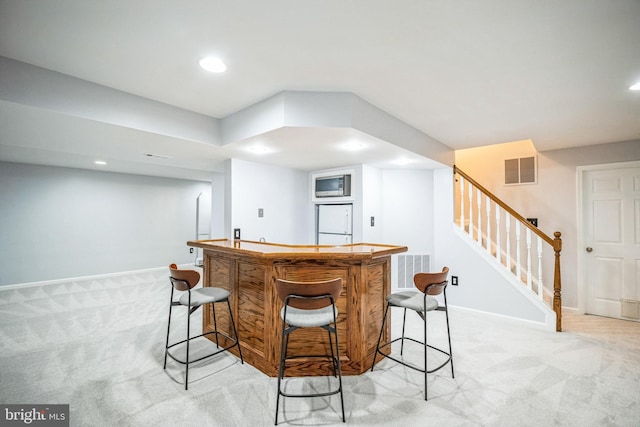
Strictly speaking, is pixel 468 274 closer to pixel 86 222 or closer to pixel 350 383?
pixel 350 383

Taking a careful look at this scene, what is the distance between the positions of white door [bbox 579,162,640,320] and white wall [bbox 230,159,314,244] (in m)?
4.22

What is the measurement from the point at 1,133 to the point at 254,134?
2471 millimetres

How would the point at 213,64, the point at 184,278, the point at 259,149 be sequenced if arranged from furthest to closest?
the point at 259,149 → the point at 184,278 → the point at 213,64

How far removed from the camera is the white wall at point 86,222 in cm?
514

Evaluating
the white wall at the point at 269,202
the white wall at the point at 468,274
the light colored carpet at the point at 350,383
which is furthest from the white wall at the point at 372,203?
the light colored carpet at the point at 350,383

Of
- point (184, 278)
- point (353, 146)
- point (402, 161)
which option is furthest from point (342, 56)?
point (402, 161)

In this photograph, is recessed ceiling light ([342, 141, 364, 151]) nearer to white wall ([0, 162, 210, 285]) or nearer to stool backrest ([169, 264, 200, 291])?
stool backrest ([169, 264, 200, 291])

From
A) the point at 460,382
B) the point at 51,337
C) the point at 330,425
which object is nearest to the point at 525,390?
the point at 460,382

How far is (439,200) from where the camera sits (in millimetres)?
4504

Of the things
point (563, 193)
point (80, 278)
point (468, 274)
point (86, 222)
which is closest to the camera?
point (468, 274)

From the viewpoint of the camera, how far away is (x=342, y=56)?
1.98 m

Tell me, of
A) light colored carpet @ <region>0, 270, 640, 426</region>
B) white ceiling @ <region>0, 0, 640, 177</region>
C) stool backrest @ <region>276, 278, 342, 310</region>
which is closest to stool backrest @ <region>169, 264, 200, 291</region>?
light colored carpet @ <region>0, 270, 640, 426</region>

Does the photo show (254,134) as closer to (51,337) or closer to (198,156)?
(198,156)

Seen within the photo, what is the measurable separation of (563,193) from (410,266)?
2.51 metres
